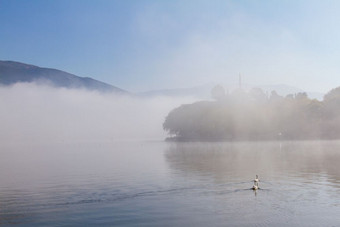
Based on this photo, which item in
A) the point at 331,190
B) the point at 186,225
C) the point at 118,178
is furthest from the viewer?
the point at 118,178

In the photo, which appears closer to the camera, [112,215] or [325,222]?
[325,222]

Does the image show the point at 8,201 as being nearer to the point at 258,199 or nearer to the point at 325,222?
the point at 258,199

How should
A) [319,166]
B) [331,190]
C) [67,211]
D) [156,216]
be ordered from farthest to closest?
[319,166], [331,190], [67,211], [156,216]

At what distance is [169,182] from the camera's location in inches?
2058

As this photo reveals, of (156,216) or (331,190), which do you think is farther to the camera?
(331,190)

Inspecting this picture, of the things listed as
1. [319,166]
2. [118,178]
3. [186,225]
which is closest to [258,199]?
[186,225]

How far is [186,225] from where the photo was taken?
1160 inches

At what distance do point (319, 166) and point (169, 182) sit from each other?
106ft

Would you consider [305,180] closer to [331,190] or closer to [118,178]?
[331,190]

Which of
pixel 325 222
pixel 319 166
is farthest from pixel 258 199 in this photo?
pixel 319 166

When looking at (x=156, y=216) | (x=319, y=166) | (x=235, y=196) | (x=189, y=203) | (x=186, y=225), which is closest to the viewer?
(x=186, y=225)

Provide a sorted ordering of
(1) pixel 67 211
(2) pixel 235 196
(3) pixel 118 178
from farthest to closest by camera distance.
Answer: (3) pixel 118 178 → (2) pixel 235 196 → (1) pixel 67 211

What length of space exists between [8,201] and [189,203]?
1834cm

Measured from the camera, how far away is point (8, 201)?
130 ft
